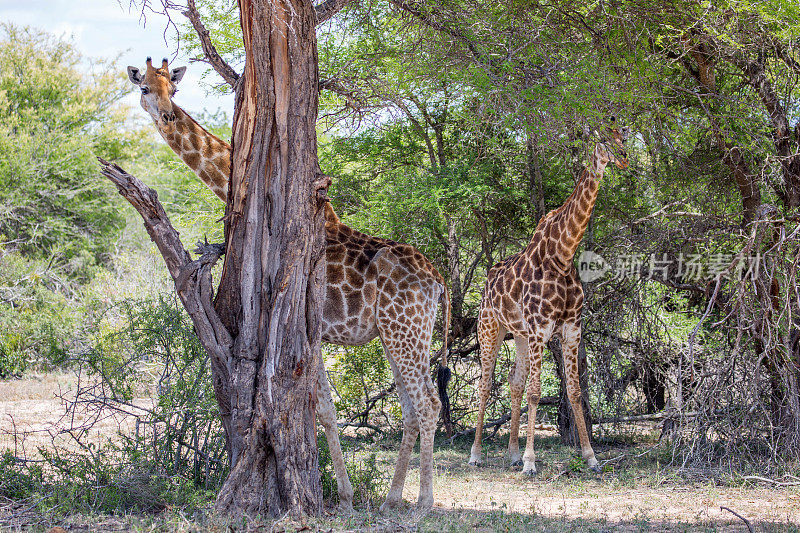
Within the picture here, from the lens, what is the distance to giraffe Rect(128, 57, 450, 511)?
18.8ft

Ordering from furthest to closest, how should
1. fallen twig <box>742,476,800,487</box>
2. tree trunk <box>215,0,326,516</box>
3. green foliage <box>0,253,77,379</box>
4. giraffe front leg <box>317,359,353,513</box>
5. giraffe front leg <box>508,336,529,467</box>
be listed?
1. green foliage <box>0,253,77,379</box>
2. giraffe front leg <box>508,336,529,467</box>
3. fallen twig <box>742,476,800,487</box>
4. giraffe front leg <box>317,359,353,513</box>
5. tree trunk <box>215,0,326,516</box>

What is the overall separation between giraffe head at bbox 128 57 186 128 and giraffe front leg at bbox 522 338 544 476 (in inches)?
171

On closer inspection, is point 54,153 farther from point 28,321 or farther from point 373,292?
point 373,292

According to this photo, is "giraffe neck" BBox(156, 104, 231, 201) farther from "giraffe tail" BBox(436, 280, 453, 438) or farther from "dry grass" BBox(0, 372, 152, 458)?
"dry grass" BBox(0, 372, 152, 458)

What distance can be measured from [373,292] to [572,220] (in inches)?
101

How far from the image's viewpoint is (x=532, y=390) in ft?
25.8

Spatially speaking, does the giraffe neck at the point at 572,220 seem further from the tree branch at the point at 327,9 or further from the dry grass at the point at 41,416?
the dry grass at the point at 41,416

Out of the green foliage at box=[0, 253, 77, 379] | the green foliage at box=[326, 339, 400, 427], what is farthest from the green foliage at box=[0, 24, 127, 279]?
the green foliage at box=[326, 339, 400, 427]

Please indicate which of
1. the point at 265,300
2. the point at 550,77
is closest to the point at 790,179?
the point at 550,77

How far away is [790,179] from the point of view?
7051 mm

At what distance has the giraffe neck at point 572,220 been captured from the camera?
710cm

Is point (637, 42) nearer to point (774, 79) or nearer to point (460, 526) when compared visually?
point (774, 79)

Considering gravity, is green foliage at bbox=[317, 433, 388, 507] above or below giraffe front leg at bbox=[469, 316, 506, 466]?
below

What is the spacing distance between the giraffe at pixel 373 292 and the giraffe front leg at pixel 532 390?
6.91 feet
